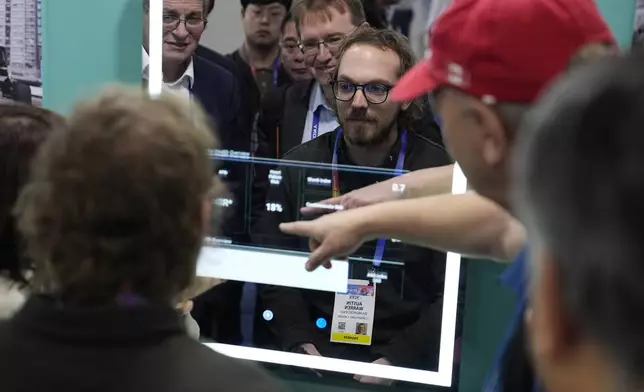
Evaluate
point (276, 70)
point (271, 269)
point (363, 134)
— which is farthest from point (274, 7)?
point (271, 269)

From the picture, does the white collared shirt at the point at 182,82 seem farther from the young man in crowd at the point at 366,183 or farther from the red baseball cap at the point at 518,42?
the red baseball cap at the point at 518,42

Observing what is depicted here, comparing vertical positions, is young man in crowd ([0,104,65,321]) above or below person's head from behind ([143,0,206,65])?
below

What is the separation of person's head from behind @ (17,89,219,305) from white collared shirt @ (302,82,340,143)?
2.85 ft

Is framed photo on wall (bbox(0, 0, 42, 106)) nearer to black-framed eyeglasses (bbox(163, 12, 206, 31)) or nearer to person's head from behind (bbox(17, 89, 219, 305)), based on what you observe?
black-framed eyeglasses (bbox(163, 12, 206, 31))

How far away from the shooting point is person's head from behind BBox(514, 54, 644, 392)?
16.4 inches

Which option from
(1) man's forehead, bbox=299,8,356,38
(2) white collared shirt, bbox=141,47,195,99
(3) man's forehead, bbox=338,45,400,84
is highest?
(1) man's forehead, bbox=299,8,356,38

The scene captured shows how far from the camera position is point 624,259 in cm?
41

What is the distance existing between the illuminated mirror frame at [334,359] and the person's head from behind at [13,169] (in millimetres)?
620

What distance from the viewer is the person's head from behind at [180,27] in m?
1.70

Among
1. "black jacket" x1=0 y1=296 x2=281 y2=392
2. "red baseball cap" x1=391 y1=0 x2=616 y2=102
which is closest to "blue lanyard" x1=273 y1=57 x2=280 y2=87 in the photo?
"red baseball cap" x1=391 y1=0 x2=616 y2=102

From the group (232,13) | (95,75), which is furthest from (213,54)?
(95,75)

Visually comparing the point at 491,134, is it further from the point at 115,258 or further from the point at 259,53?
the point at 259,53

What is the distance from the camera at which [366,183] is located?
168 centimetres

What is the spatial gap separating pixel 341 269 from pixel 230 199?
12.3 inches
